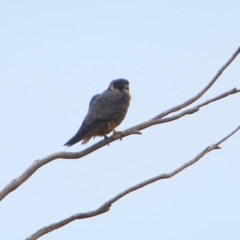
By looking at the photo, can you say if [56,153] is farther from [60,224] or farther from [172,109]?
[172,109]

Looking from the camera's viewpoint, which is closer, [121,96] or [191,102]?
[191,102]

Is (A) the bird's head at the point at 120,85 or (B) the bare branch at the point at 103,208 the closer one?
(B) the bare branch at the point at 103,208

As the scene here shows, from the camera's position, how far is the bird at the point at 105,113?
5.93 m

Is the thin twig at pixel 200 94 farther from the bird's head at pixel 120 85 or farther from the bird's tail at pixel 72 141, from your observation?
the bird's head at pixel 120 85

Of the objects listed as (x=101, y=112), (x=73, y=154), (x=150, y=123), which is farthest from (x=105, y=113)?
(x=73, y=154)

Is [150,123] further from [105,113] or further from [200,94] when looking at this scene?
[105,113]

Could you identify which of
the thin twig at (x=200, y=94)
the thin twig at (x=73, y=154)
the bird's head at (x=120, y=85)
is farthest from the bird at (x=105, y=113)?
the thin twig at (x=200, y=94)

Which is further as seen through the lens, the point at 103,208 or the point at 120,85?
the point at 120,85

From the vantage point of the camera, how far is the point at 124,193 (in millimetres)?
2879

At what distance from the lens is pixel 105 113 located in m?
6.30

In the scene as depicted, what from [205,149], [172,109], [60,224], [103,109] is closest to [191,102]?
[172,109]

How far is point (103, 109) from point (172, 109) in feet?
8.53

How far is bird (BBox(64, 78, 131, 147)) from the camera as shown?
593 centimetres

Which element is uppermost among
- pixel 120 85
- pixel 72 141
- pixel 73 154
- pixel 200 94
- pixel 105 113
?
pixel 120 85
